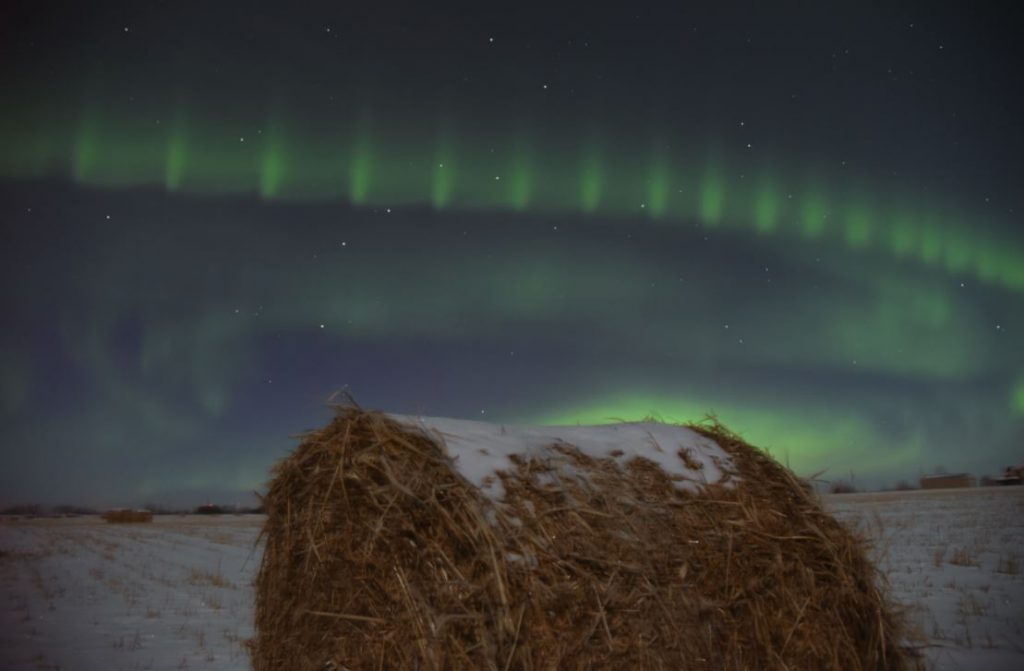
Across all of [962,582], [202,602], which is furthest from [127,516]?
[962,582]

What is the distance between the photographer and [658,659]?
5.14 m

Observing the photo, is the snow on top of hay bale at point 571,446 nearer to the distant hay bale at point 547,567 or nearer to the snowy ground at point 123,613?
the distant hay bale at point 547,567

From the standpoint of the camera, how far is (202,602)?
12.6 meters

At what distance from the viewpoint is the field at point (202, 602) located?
8.29m

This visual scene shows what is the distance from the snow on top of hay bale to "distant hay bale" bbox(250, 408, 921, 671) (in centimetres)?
5

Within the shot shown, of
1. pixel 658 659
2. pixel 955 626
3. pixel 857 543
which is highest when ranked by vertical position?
pixel 857 543

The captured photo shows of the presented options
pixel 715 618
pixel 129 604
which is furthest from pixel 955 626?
pixel 129 604

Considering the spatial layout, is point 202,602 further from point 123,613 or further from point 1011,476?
point 1011,476

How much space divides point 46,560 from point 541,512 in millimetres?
19350

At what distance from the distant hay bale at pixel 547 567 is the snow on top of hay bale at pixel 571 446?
0.05 m

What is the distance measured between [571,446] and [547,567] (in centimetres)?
141

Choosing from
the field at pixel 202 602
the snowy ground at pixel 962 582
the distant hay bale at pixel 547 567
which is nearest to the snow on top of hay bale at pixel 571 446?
the distant hay bale at pixel 547 567

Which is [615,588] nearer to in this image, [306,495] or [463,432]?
[463,432]

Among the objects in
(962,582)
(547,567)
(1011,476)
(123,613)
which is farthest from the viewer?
(1011,476)
